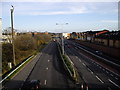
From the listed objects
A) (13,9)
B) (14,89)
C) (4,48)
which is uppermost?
(13,9)

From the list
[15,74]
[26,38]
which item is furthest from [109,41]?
[15,74]

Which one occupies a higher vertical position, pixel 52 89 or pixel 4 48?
pixel 4 48

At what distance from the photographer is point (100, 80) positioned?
15312mm

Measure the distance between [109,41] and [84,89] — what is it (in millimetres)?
28799

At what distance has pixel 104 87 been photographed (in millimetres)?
13148

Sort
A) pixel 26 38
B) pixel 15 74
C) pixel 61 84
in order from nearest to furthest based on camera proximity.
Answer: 1. pixel 61 84
2. pixel 15 74
3. pixel 26 38

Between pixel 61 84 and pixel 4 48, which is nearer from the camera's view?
pixel 61 84

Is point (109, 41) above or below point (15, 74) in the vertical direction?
above

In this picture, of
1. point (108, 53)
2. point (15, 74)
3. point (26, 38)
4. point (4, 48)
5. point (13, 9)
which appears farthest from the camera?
point (26, 38)

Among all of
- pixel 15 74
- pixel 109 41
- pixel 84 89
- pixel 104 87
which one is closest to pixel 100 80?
pixel 104 87

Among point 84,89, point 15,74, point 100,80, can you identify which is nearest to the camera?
point 84,89

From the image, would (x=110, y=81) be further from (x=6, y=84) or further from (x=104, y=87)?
(x=6, y=84)

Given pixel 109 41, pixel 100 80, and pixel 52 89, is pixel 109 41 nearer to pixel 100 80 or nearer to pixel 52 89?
pixel 100 80

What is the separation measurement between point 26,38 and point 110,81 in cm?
2709
